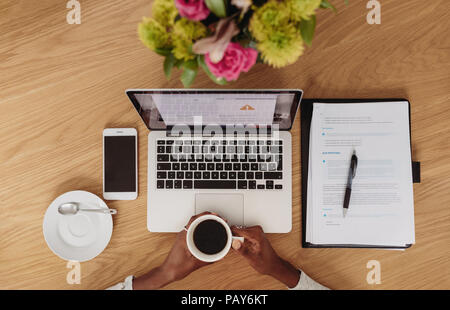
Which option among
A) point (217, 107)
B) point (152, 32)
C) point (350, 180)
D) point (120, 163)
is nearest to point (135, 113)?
point (120, 163)

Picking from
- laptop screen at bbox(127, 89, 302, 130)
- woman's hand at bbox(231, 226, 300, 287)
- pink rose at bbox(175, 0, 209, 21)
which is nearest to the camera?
pink rose at bbox(175, 0, 209, 21)

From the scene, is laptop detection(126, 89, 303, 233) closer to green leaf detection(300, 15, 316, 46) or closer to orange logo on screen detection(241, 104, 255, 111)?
orange logo on screen detection(241, 104, 255, 111)

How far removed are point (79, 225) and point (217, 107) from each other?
47cm

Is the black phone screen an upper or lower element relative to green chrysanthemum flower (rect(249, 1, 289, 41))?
lower

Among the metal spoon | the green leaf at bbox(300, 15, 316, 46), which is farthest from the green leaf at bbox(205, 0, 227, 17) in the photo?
the metal spoon

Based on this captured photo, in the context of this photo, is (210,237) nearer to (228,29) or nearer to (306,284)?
(306,284)

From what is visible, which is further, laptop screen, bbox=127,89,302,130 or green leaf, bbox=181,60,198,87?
laptop screen, bbox=127,89,302,130

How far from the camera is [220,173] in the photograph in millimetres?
779

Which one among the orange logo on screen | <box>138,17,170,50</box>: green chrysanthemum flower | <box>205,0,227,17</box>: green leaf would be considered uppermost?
<box>205,0,227,17</box>: green leaf

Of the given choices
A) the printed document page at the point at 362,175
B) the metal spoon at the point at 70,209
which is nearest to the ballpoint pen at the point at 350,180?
the printed document page at the point at 362,175

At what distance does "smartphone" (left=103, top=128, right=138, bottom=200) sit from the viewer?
785 millimetres

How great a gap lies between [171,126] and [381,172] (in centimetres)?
56

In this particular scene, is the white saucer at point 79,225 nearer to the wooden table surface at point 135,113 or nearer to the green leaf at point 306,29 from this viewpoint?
the wooden table surface at point 135,113

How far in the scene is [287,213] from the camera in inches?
30.3
